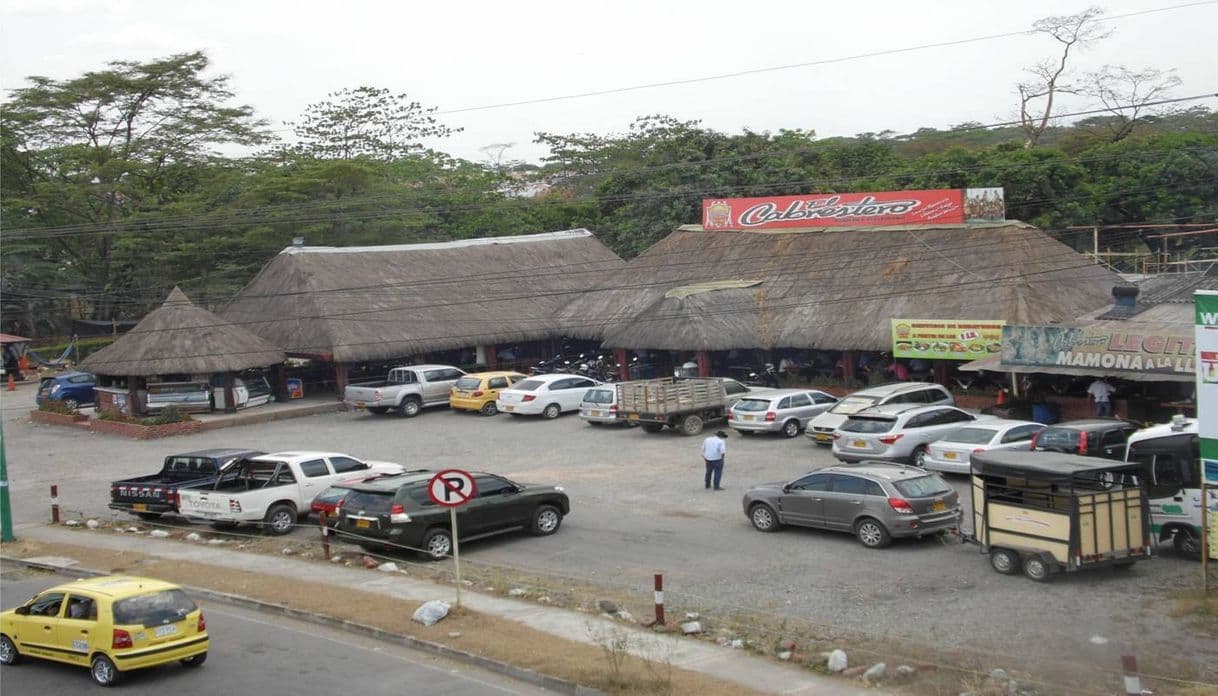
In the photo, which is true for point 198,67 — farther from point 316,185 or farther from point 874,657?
point 874,657

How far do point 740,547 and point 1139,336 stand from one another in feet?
44.0

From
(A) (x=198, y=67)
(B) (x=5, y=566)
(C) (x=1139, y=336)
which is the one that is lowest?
(B) (x=5, y=566)

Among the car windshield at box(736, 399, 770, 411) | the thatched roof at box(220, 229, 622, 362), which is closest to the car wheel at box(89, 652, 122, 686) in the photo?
the car windshield at box(736, 399, 770, 411)

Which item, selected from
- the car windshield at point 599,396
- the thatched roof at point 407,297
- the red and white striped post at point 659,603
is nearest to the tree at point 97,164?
the thatched roof at point 407,297

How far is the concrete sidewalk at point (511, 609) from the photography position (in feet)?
43.3

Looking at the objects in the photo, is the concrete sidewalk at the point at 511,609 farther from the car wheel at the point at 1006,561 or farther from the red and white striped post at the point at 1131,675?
the car wheel at the point at 1006,561

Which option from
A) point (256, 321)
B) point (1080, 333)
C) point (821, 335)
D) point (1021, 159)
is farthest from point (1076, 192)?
point (256, 321)

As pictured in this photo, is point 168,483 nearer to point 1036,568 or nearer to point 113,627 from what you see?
point 113,627

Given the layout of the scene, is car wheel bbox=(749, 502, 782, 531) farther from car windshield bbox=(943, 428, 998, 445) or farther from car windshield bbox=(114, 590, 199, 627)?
car windshield bbox=(114, 590, 199, 627)

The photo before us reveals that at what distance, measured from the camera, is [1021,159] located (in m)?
55.7

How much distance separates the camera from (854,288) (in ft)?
126

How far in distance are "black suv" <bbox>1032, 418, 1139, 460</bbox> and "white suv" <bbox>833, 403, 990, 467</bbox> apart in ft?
12.0

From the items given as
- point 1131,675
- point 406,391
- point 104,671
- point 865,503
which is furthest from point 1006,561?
point 406,391

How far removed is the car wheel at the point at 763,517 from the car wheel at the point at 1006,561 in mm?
4439
